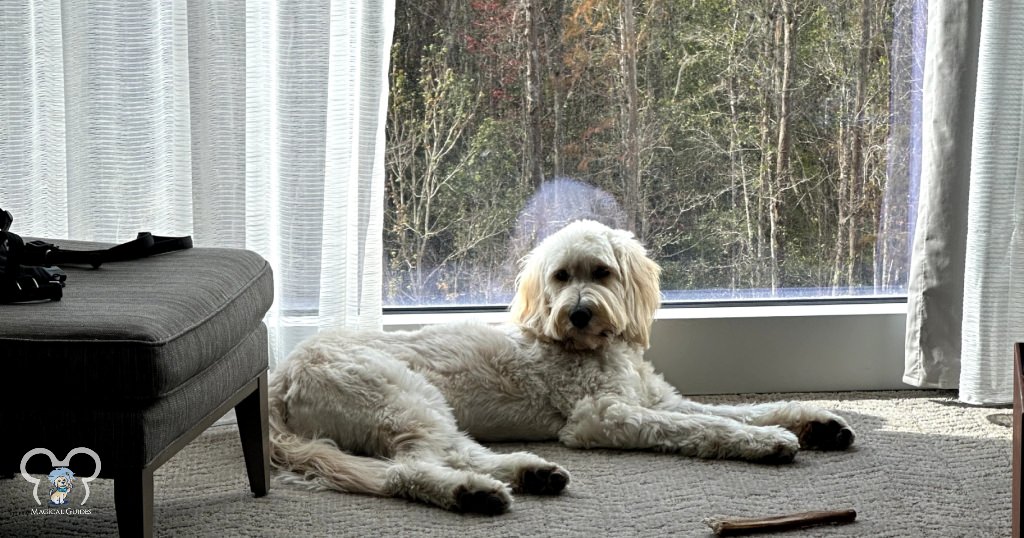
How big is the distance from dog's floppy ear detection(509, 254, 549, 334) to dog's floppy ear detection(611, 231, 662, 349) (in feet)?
0.68

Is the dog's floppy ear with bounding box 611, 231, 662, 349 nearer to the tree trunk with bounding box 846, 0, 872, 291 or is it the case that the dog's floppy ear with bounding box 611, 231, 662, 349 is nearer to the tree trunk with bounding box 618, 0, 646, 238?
the tree trunk with bounding box 618, 0, 646, 238

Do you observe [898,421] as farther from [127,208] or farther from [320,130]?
[127,208]

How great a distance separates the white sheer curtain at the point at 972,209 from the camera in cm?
305

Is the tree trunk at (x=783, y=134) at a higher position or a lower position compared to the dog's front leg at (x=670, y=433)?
higher

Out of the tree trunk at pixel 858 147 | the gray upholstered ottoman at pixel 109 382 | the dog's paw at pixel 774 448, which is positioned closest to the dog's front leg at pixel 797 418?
the dog's paw at pixel 774 448

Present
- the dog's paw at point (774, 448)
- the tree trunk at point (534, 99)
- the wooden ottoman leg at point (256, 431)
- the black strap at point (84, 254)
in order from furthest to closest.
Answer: the tree trunk at point (534, 99) < the dog's paw at point (774, 448) < the wooden ottoman leg at point (256, 431) < the black strap at point (84, 254)

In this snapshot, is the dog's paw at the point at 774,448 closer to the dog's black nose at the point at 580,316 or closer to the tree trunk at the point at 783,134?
the dog's black nose at the point at 580,316

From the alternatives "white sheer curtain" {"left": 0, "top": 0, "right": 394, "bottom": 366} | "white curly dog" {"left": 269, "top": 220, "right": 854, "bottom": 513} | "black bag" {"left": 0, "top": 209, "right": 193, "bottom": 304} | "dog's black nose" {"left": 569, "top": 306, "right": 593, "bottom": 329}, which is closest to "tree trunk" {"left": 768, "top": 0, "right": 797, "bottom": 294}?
"white curly dog" {"left": 269, "top": 220, "right": 854, "bottom": 513}

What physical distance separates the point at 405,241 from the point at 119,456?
162cm

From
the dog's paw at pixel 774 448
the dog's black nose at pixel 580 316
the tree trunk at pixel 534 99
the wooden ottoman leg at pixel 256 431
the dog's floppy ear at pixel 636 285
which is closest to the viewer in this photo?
the wooden ottoman leg at pixel 256 431

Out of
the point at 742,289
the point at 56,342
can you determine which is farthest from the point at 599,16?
the point at 56,342

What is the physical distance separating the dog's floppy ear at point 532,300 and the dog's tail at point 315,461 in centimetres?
58

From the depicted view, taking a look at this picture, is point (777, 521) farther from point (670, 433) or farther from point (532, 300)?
point (532, 300)

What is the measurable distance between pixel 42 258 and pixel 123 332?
0.53m
